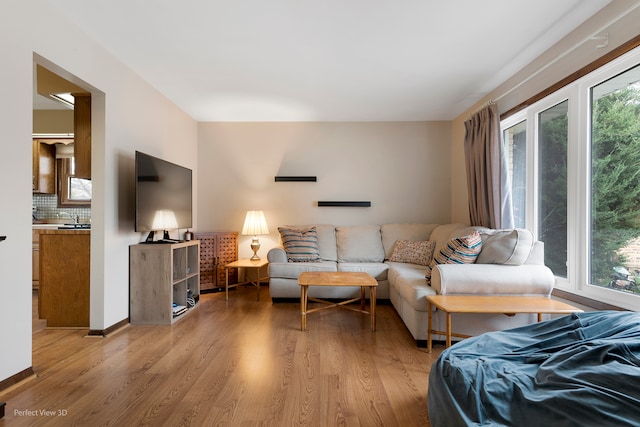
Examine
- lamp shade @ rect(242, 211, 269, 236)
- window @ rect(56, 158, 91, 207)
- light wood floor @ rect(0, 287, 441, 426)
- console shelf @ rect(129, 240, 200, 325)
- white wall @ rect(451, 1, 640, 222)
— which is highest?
white wall @ rect(451, 1, 640, 222)

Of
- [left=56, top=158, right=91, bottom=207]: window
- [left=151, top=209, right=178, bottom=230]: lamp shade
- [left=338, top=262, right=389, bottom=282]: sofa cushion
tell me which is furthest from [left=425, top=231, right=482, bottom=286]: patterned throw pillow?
[left=56, top=158, right=91, bottom=207]: window

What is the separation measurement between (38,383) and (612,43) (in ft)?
14.1

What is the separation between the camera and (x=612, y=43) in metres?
2.21

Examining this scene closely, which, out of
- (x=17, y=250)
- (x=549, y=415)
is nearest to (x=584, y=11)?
(x=549, y=415)

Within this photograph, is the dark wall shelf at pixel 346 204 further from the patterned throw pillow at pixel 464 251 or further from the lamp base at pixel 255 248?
the patterned throw pillow at pixel 464 251

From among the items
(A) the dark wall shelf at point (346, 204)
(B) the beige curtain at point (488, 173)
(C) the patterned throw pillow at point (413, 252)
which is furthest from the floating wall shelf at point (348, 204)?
(B) the beige curtain at point (488, 173)

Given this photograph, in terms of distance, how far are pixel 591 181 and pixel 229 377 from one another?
9.59ft

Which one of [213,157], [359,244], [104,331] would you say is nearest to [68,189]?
[213,157]

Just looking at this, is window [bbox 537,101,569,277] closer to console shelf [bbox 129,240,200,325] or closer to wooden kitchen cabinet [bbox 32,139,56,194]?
console shelf [bbox 129,240,200,325]

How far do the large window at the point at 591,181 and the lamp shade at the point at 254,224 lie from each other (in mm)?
3224

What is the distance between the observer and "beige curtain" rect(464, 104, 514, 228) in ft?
11.2

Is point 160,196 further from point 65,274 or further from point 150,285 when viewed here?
point 65,274

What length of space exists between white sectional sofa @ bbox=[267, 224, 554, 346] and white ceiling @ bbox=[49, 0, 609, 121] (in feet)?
5.21

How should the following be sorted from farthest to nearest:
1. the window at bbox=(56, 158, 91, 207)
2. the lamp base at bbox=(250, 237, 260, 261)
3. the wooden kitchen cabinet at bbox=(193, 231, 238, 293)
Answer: the window at bbox=(56, 158, 91, 207), the lamp base at bbox=(250, 237, 260, 261), the wooden kitchen cabinet at bbox=(193, 231, 238, 293)
